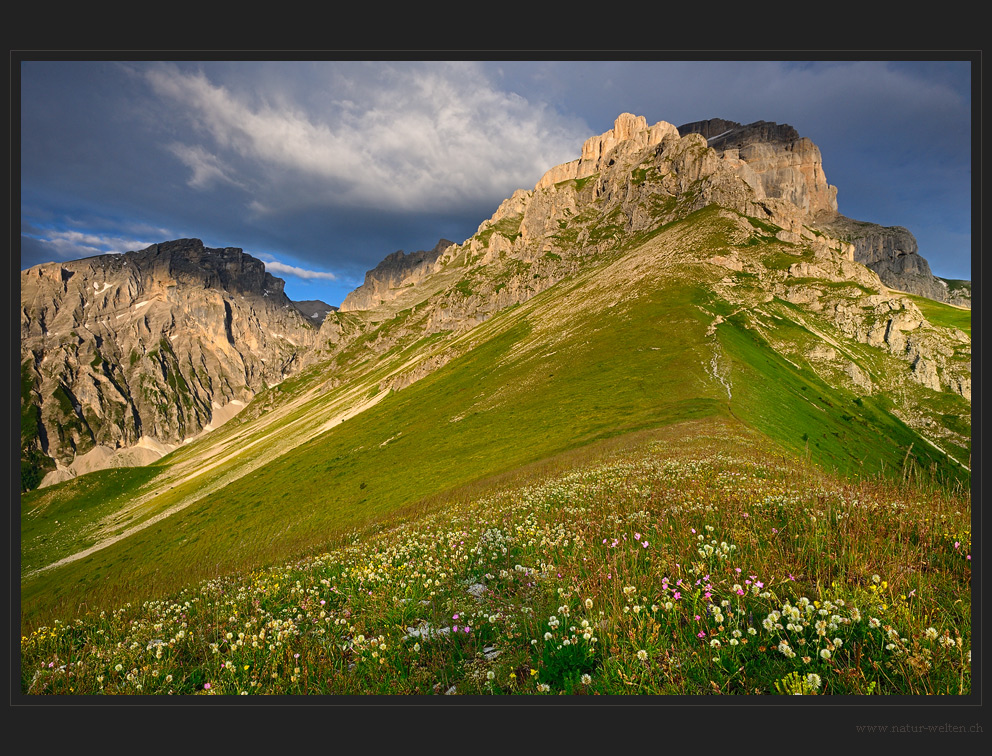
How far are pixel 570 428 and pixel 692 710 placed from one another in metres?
40.1

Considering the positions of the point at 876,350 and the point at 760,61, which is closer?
the point at 760,61

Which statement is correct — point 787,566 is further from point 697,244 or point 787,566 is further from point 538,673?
point 697,244

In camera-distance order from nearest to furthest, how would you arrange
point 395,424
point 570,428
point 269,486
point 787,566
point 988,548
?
point 787,566 < point 988,548 < point 570,428 < point 269,486 < point 395,424

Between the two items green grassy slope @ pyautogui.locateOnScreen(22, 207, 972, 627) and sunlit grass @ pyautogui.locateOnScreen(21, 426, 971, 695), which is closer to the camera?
sunlit grass @ pyautogui.locateOnScreen(21, 426, 971, 695)

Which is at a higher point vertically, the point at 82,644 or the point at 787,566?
the point at 787,566

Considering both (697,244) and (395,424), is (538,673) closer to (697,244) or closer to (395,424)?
(395,424)

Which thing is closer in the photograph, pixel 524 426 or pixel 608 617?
pixel 608 617

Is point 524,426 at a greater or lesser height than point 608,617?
lesser

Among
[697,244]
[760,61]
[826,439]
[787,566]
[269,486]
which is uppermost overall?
[697,244]

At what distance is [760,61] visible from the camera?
23.3ft

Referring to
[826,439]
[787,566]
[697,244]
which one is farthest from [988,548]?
[697,244]

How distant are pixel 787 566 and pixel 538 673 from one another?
3.28m

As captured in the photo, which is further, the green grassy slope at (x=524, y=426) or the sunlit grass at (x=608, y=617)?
the green grassy slope at (x=524, y=426)

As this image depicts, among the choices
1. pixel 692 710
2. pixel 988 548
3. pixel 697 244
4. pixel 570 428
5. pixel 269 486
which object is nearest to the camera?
pixel 692 710
